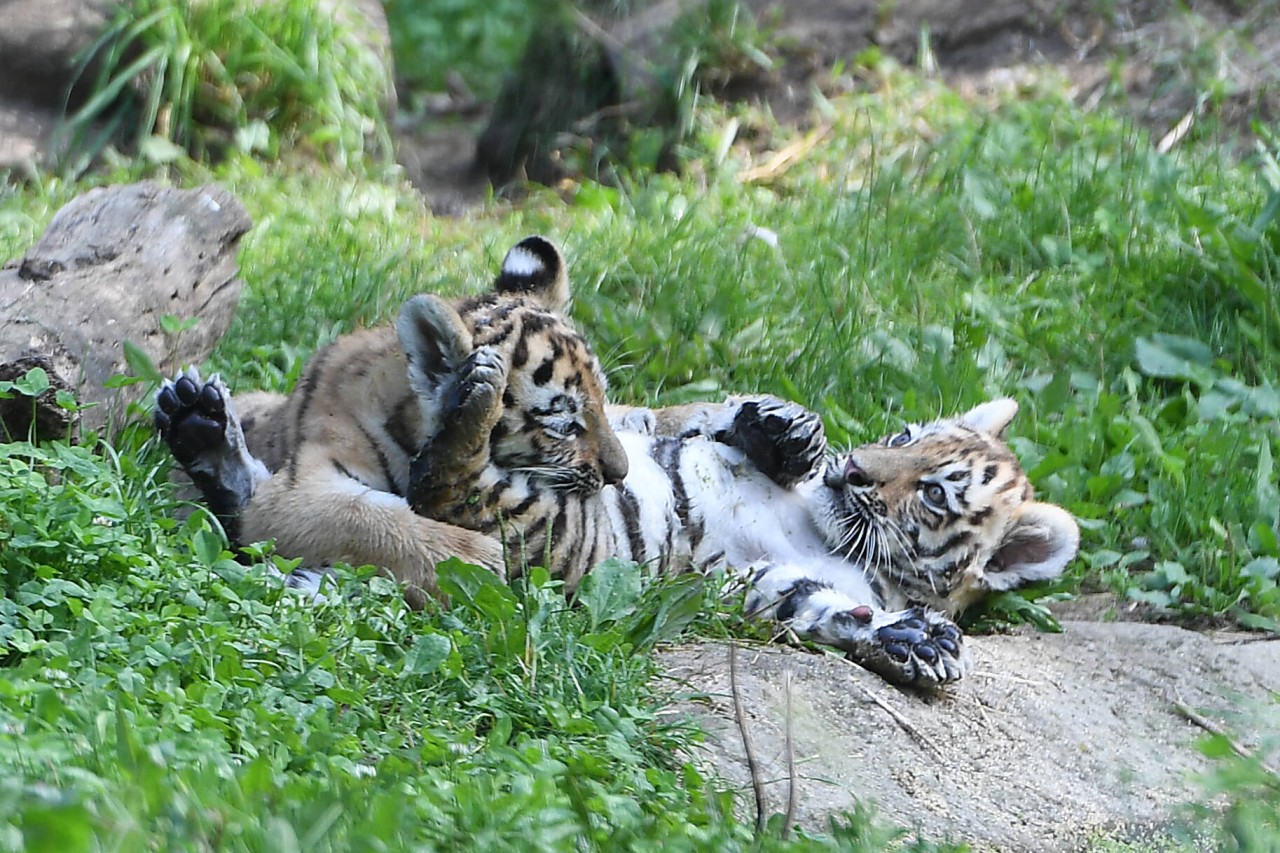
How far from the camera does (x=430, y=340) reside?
4.59m

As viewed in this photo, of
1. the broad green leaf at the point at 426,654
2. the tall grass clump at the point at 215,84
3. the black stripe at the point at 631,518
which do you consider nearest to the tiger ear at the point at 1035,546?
the black stripe at the point at 631,518

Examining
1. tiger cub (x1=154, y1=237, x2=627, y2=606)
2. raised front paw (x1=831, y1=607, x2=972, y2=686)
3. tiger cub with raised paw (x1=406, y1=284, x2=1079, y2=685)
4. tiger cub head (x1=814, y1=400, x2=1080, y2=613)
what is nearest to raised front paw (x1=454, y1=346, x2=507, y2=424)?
tiger cub with raised paw (x1=406, y1=284, x2=1079, y2=685)

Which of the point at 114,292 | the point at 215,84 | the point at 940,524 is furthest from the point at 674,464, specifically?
the point at 215,84

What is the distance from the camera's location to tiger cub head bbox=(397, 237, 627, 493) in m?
4.57

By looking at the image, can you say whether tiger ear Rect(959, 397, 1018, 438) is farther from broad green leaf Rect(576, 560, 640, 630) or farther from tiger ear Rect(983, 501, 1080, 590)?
broad green leaf Rect(576, 560, 640, 630)

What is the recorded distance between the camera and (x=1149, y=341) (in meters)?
6.63

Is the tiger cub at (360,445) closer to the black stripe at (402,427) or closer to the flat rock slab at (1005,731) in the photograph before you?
the black stripe at (402,427)

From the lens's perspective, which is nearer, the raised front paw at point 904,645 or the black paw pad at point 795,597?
the raised front paw at point 904,645

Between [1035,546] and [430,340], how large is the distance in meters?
2.16

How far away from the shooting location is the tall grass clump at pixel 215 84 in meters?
8.96

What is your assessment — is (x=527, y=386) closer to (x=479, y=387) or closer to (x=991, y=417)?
(x=479, y=387)

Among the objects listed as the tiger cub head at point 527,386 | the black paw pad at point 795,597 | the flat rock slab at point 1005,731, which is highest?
the tiger cub head at point 527,386

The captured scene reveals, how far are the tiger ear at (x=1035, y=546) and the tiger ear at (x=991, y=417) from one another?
0.40 m

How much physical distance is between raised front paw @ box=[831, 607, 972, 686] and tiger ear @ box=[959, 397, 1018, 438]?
3.59 feet
